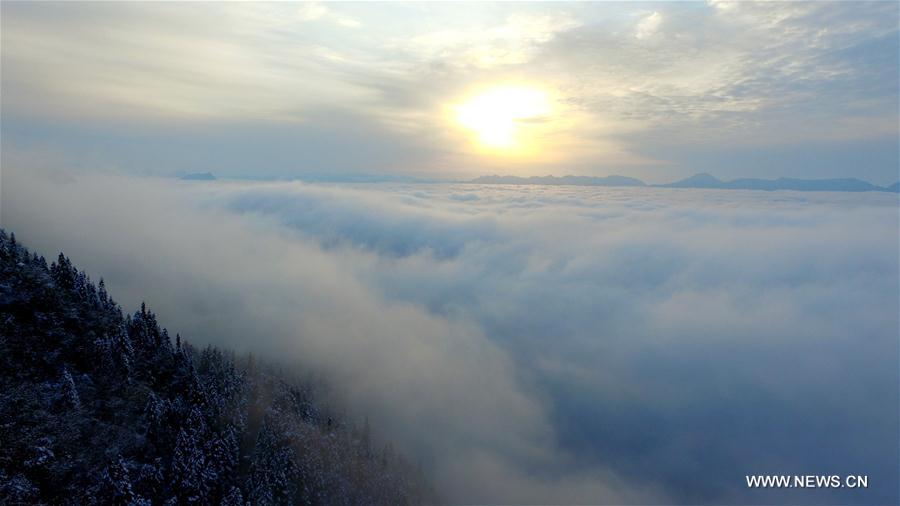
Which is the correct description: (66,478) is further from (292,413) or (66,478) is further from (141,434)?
(292,413)

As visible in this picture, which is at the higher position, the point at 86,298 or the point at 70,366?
the point at 86,298

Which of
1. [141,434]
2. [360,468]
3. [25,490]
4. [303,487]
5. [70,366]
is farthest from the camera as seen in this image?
[360,468]

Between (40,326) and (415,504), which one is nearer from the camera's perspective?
(40,326)

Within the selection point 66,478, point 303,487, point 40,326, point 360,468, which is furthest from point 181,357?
point 360,468

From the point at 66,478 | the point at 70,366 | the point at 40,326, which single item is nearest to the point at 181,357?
the point at 70,366

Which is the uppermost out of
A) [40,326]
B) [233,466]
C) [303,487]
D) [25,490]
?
[40,326]

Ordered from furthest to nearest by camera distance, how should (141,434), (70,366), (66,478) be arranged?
(70,366) → (141,434) → (66,478)

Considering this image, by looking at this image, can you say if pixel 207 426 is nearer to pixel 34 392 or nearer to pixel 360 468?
pixel 34 392
